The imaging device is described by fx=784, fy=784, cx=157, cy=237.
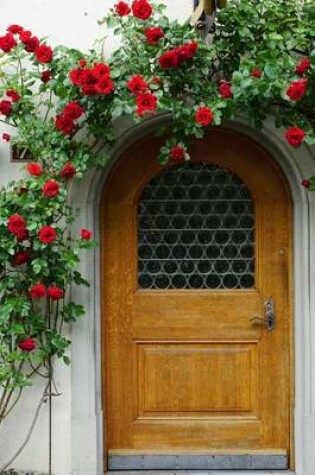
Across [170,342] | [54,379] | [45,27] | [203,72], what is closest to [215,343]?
[170,342]

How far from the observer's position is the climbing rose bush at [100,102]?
449 centimetres

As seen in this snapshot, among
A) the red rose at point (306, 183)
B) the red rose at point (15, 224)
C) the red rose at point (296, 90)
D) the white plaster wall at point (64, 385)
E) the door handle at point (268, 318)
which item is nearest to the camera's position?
the red rose at point (296, 90)

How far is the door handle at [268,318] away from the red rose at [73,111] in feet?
5.75

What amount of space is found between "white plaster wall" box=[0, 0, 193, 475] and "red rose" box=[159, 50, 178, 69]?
0.55m

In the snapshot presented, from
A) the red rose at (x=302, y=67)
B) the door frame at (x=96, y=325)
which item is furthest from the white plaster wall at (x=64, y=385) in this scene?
the red rose at (x=302, y=67)

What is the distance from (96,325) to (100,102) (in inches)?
56.7

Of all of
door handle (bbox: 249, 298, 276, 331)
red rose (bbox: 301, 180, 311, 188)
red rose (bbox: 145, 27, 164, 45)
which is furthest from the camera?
door handle (bbox: 249, 298, 276, 331)

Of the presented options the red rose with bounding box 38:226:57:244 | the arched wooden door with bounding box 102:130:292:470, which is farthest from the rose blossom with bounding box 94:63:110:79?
the red rose with bounding box 38:226:57:244

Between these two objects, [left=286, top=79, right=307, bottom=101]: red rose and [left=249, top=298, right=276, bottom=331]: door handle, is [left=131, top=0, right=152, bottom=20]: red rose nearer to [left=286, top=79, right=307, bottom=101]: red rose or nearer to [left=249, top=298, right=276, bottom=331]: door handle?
[left=286, top=79, right=307, bottom=101]: red rose

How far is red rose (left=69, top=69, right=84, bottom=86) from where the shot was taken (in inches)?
176

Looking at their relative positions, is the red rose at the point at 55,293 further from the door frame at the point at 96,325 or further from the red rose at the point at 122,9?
the red rose at the point at 122,9

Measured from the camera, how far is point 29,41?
464cm

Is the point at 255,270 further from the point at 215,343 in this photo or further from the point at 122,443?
the point at 122,443

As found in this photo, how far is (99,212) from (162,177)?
484 millimetres
